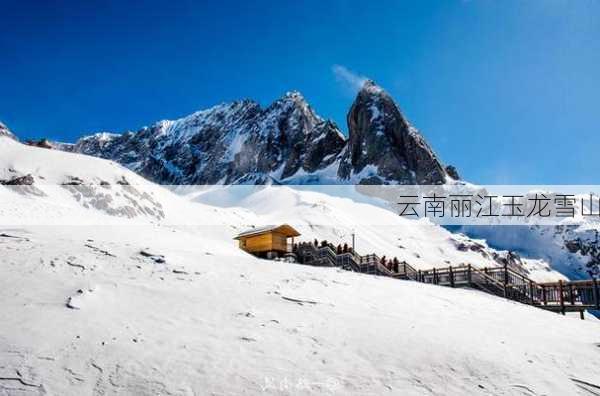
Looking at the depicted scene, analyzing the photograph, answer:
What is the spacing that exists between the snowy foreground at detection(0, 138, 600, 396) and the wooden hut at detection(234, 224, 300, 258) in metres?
20.1

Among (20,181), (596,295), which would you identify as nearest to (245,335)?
(596,295)

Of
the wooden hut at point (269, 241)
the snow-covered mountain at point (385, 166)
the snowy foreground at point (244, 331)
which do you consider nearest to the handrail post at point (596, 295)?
the snowy foreground at point (244, 331)

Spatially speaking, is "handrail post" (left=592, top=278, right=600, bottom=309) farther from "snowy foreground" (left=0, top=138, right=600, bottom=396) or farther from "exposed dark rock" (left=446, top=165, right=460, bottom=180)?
"exposed dark rock" (left=446, top=165, right=460, bottom=180)

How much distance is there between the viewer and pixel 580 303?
18891 mm

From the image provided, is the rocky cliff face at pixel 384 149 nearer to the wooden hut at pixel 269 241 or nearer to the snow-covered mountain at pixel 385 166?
the snow-covered mountain at pixel 385 166

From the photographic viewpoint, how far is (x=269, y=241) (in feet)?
120

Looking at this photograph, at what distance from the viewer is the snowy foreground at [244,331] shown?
6.35 meters

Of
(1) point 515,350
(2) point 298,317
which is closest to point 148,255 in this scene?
(2) point 298,317

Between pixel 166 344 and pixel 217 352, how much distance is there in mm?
→ 864

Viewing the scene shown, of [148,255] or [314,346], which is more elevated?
[148,255]

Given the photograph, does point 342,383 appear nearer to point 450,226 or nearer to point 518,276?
point 518,276

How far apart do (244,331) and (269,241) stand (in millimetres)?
28335

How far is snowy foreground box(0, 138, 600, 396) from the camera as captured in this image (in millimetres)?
6348

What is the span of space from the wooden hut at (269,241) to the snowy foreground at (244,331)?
66.0ft
